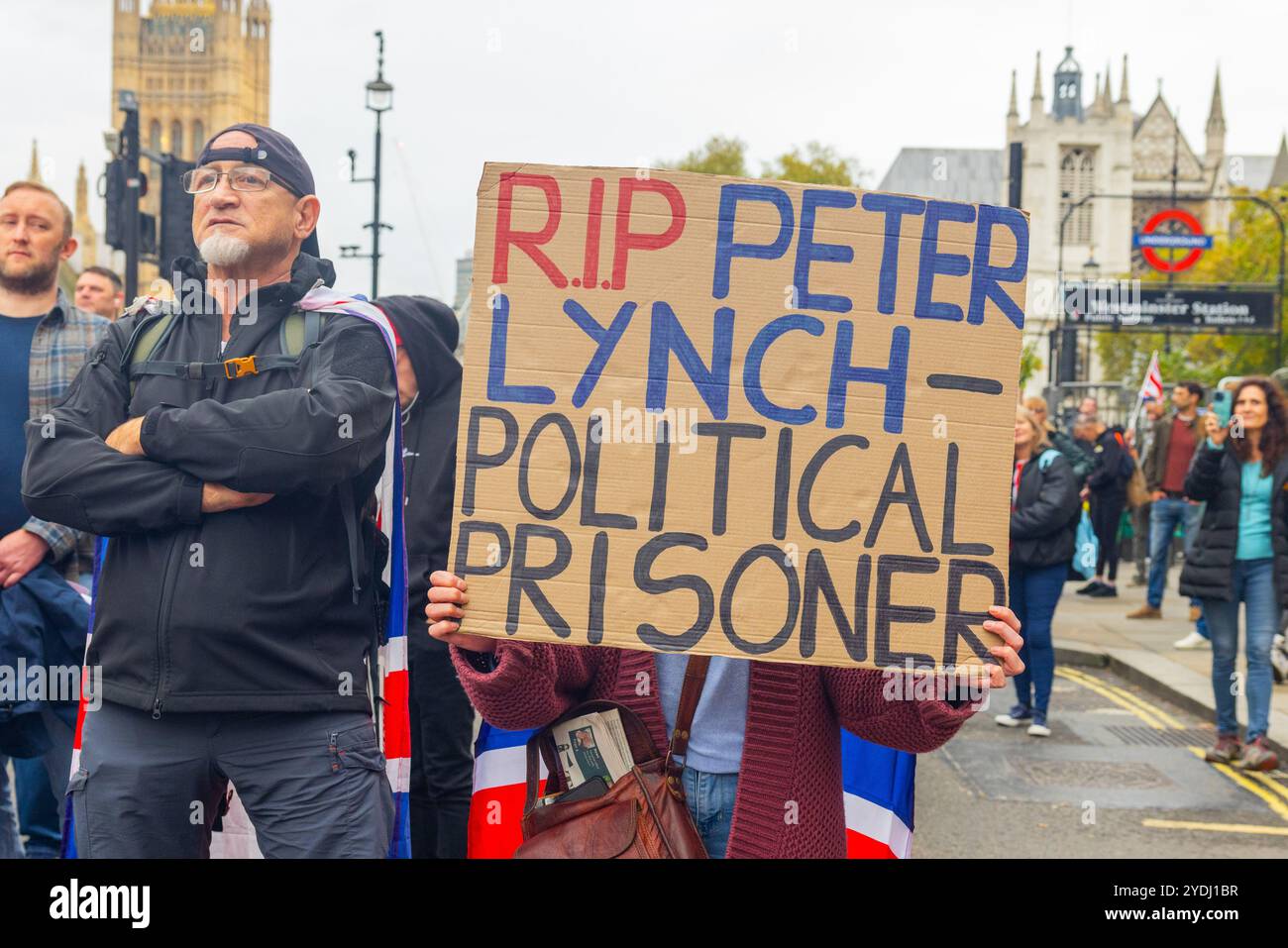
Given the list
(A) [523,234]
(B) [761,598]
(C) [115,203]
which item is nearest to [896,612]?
(B) [761,598]

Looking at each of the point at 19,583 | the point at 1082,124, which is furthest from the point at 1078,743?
the point at 1082,124

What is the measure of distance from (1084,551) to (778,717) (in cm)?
654

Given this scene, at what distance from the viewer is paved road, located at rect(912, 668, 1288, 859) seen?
Result: 5883 mm

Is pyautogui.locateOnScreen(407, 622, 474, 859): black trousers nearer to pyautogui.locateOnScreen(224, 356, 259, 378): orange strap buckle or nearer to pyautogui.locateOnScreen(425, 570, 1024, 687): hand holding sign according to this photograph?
pyautogui.locateOnScreen(224, 356, 259, 378): orange strap buckle

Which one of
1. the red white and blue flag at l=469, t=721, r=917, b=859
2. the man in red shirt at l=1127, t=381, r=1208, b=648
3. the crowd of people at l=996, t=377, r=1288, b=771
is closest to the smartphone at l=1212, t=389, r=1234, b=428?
the crowd of people at l=996, t=377, r=1288, b=771

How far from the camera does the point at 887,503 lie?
253 cm

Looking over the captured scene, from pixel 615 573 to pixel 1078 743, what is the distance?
243 inches

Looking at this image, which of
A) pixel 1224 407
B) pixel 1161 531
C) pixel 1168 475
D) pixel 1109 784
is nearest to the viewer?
pixel 1109 784

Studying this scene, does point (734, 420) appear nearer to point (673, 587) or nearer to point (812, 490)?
point (812, 490)

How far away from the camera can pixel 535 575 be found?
8.21 ft

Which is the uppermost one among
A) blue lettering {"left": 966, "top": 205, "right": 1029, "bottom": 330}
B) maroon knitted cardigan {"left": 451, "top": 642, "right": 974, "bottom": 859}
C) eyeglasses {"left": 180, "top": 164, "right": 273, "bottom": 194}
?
eyeglasses {"left": 180, "top": 164, "right": 273, "bottom": 194}

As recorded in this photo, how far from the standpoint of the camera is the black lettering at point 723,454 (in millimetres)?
2531

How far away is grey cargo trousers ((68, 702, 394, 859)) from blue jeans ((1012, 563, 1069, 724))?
5888 millimetres

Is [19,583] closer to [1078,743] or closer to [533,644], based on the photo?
[533,644]
